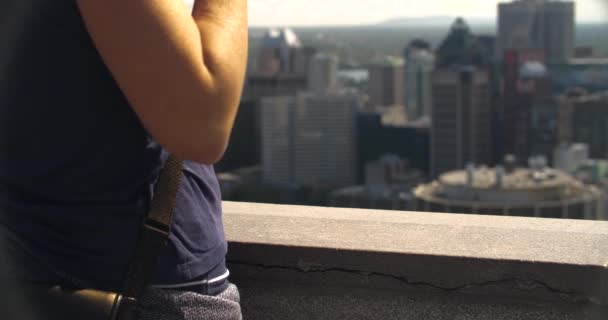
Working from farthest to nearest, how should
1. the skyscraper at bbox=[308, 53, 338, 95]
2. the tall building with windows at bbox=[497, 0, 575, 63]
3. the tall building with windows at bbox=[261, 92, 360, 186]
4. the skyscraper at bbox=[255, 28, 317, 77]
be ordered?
the skyscraper at bbox=[255, 28, 317, 77] → the skyscraper at bbox=[308, 53, 338, 95] → the tall building with windows at bbox=[497, 0, 575, 63] → the tall building with windows at bbox=[261, 92, 360, 186]

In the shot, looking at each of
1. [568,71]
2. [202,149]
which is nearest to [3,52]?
[202,149]

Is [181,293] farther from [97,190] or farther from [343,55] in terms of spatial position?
[343,55]

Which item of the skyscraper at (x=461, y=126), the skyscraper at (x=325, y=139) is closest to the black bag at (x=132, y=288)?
the skyscraper at (x=461, y=126)

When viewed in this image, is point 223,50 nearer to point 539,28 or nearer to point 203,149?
point 203,149

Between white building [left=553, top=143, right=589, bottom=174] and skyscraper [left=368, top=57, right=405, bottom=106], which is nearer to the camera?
white building [left=553, top=143, right=589, bottom=174]

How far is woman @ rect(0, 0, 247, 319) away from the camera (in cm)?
88

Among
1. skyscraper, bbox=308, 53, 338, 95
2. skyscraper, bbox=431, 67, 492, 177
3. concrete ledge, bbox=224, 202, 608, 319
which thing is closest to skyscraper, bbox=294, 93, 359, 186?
skyscraper, bbox=431, 67, 492, 177

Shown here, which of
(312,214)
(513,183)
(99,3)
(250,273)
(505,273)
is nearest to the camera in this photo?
(99,3)

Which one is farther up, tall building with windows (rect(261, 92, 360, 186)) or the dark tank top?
the dark tank top

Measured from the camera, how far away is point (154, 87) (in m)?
0.87

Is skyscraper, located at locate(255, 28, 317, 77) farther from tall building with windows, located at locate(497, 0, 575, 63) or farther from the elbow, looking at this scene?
the elbow

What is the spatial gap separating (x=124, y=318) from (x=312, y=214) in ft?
2.29

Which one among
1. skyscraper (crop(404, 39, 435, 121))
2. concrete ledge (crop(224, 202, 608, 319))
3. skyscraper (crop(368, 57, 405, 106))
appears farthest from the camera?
skyscraper (crop(368, 57, 405, 106))

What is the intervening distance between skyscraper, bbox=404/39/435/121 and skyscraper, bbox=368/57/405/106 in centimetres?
47
